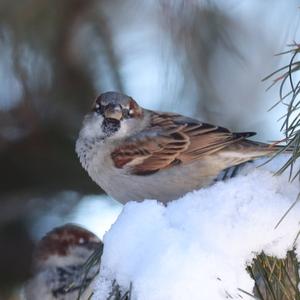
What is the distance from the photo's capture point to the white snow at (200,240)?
1732mm

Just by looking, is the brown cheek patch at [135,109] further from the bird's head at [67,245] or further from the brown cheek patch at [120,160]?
the bird's head at [67,245]

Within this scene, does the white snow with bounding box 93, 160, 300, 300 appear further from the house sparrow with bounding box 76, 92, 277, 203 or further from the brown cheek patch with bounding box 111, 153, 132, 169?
the brown cheek patch with bounding box 111, 153, 132, 169

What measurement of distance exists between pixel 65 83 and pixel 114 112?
0.64m

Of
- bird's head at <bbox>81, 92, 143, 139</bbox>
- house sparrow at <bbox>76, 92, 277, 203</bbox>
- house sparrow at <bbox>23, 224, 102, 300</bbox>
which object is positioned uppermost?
bird's head at <bbox>81, 92, 143, 139</bbox>

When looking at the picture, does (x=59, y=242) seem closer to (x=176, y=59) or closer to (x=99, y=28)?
(x=99, y=28)

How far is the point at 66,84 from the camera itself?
4.04 metres

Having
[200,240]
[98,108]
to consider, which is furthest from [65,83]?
[200,240]

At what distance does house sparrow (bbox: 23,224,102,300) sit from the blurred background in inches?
2.8

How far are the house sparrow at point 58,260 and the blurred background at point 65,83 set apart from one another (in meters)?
0.07

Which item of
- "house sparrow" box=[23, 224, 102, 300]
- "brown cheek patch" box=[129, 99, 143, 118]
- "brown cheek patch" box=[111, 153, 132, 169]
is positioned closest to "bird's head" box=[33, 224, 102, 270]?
"house sparrow" box=[23, 224, 102, 300]

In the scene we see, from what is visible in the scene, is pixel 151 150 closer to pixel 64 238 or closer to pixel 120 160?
pixel 120 160

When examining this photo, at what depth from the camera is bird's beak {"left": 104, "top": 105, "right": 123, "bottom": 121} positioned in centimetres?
344

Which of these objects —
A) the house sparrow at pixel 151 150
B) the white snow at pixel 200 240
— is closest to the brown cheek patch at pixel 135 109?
the house sparrow at pixel 151 150

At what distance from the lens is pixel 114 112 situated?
3.46 metres
